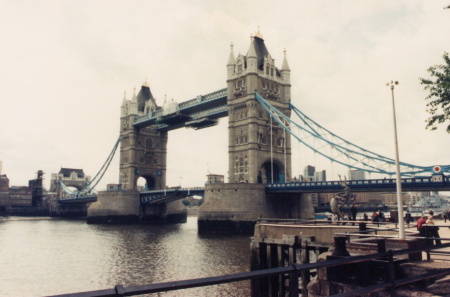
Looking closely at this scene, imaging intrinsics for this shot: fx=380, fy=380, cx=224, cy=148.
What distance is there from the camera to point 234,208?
49.6 metres

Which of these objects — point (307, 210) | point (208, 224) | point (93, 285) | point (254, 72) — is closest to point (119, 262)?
point (93, 285)

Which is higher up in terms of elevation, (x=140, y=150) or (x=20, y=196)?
(x=140, y=150)

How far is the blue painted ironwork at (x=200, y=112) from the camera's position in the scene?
64.4 meters

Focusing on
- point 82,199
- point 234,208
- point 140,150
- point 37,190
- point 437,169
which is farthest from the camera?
point 37,190

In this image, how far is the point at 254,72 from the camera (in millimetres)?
58750

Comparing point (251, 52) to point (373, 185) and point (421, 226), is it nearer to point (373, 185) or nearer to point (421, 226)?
point (373, 185)

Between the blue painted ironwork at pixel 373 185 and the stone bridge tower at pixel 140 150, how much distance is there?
4198 cm

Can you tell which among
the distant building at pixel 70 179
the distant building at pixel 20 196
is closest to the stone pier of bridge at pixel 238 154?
the distant building at pixel 20 196

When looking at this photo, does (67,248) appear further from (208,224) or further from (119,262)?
(208,224)

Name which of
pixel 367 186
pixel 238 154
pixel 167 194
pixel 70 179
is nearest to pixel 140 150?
pixel 167 194

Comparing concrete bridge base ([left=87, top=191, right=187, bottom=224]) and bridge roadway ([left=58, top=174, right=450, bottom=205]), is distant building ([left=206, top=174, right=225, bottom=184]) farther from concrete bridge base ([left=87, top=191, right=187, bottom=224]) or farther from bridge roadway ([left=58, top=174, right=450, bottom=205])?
concrete bridge base ([left=87, top=191, right=187, bottom=224])

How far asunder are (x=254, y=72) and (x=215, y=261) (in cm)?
3722

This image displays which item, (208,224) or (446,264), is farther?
(208,224)

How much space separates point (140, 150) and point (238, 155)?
34841 mm
